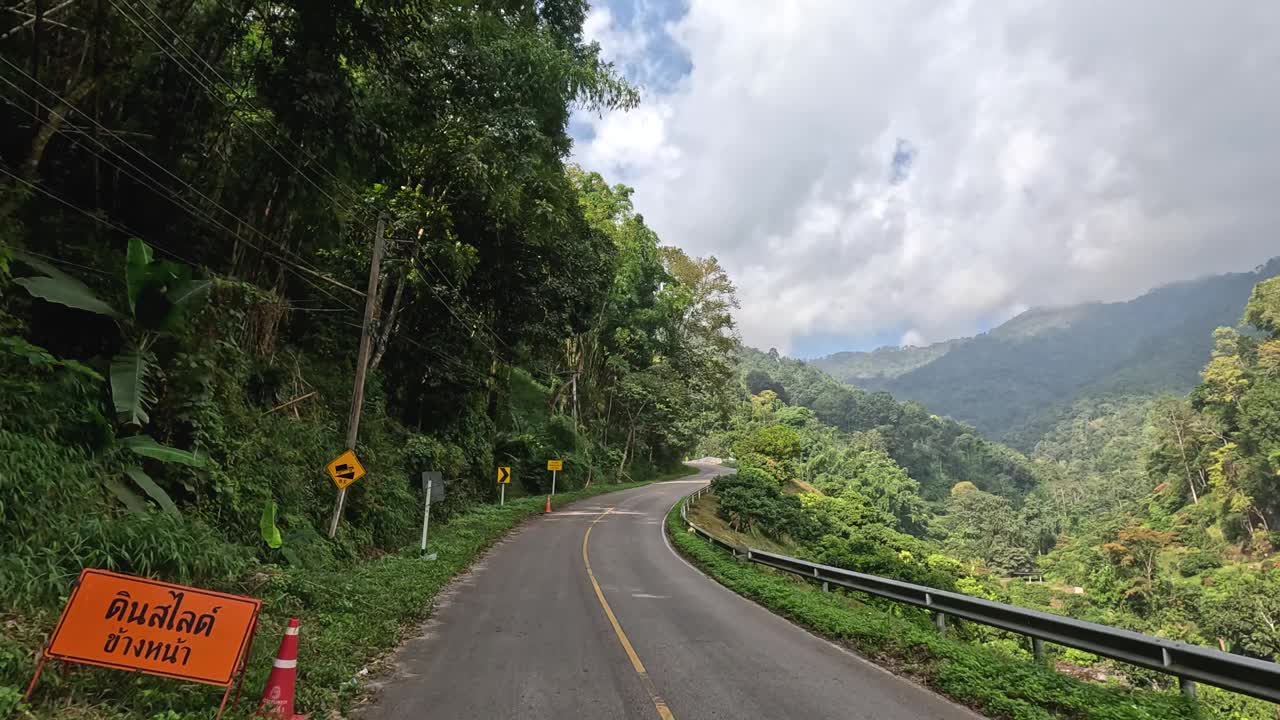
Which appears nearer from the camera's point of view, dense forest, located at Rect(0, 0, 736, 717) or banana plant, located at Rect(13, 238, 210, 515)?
dense forest, located at Rect(0, 0, 736, 717)

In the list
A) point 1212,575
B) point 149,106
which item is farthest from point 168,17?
point 1212,575

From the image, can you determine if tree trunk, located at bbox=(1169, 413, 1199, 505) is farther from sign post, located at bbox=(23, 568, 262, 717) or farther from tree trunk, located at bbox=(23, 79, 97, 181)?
tree trunk, located at bbox=(23, 79, 97, 181)

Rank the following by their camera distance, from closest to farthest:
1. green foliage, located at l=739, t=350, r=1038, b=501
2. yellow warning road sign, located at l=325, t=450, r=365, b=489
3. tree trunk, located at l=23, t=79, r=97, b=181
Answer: tree trunk, located at l=23, t=79, r=97, b=181 < yellow warning road sign, located at l=325, t=450, r=365, b=489 < green foliage, located at l=739, t=350, r=1038, b=501

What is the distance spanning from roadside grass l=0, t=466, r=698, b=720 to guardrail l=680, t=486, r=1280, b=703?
301 inches

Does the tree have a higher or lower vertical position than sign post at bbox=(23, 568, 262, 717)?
lower

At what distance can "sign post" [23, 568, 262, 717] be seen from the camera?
4184 millimetres

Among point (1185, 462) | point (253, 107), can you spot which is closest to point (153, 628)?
point (253, 107)

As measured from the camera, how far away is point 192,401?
930 centimetres

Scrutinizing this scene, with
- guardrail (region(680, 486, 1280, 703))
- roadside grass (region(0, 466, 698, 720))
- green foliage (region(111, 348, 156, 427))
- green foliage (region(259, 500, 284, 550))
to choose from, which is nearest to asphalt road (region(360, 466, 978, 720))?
roadside grass (region(0, 466, 698, 720))

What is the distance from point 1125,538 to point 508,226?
54878mm

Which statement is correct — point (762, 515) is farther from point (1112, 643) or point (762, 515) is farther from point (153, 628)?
point (153, 628)

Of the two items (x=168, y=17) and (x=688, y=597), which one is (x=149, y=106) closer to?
(x=168, y=17)

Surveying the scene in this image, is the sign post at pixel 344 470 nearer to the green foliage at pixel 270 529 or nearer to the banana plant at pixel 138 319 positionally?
the green foliage at pixel 270 529

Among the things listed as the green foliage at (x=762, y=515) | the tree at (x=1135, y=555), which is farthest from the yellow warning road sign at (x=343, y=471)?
the tree at (x=1135, y=555)
